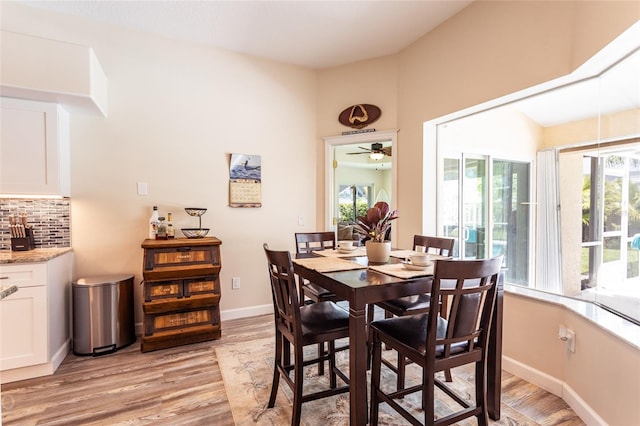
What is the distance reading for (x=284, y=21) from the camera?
296cm

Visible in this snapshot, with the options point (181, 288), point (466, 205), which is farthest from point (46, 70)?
point (466, 205)

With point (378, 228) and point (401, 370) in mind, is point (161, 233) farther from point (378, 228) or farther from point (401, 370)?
point (401, 370)

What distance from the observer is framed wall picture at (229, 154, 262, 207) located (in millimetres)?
3535

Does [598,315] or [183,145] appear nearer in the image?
[598,315]

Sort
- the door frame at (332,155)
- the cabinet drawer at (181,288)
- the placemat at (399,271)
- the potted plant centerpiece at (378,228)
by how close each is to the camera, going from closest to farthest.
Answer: the placemat at (399,271), the potted plant centerpiece at (378,228), the cabinet drawer at (181,288), the door frame at (332,155)

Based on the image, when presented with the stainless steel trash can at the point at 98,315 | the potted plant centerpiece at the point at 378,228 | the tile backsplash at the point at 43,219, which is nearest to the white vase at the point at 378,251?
the potted plant centerpiece at the point at 378,228

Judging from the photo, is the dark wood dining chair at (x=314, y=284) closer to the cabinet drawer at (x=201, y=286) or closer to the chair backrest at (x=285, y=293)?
the chair backrest at (x=285, y=293)

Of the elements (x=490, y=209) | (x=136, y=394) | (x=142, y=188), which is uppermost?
(x=142, y=188)

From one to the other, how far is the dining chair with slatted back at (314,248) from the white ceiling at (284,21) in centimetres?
204

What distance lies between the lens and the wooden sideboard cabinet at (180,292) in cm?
275

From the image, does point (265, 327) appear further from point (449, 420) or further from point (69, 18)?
point (69, 18)

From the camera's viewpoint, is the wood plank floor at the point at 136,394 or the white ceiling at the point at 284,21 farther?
the white ceiling at the point at 284,21

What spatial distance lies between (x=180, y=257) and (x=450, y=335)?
2.38m

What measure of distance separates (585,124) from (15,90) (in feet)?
19.4
